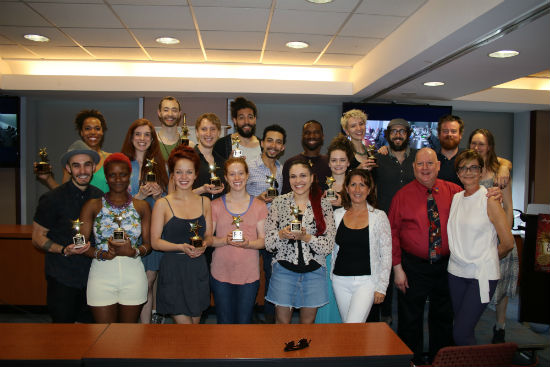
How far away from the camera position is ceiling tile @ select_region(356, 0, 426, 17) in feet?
13.4

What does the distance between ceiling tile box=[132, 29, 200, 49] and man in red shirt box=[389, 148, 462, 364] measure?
11.6ft

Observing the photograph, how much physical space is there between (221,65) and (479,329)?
5.47m

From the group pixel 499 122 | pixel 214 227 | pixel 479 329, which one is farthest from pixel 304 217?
pixel 499 122

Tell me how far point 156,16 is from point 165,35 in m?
0.70

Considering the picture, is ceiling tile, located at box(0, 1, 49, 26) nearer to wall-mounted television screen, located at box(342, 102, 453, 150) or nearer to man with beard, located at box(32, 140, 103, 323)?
man with beard, located at box(32, 140, 103, 323)

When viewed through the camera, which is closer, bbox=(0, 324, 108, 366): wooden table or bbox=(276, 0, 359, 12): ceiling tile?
bbox=(0, 324, 108, 366): wooden table

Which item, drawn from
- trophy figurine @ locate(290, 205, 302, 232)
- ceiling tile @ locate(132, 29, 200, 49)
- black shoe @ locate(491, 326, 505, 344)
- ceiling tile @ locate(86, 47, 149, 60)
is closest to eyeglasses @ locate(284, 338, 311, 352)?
trophy figurine @ locate(290, 205, 302, 232)

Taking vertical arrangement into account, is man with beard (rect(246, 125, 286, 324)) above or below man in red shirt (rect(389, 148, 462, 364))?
above

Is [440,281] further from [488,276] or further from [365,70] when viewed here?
[365,70]

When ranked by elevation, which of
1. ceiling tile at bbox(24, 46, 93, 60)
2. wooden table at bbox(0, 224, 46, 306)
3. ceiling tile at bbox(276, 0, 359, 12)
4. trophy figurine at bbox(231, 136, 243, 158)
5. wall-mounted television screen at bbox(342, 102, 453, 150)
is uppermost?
ceiling tile at bbox(24, 46, 93, 60)

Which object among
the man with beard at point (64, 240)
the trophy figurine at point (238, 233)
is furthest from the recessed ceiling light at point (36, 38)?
the trophy figurine at point (238, 233)

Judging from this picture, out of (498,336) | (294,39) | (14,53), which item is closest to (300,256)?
(498,336)

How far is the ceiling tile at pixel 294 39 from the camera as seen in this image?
5178 mm

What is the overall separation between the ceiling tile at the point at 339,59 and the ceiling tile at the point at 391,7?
177 centimetres
